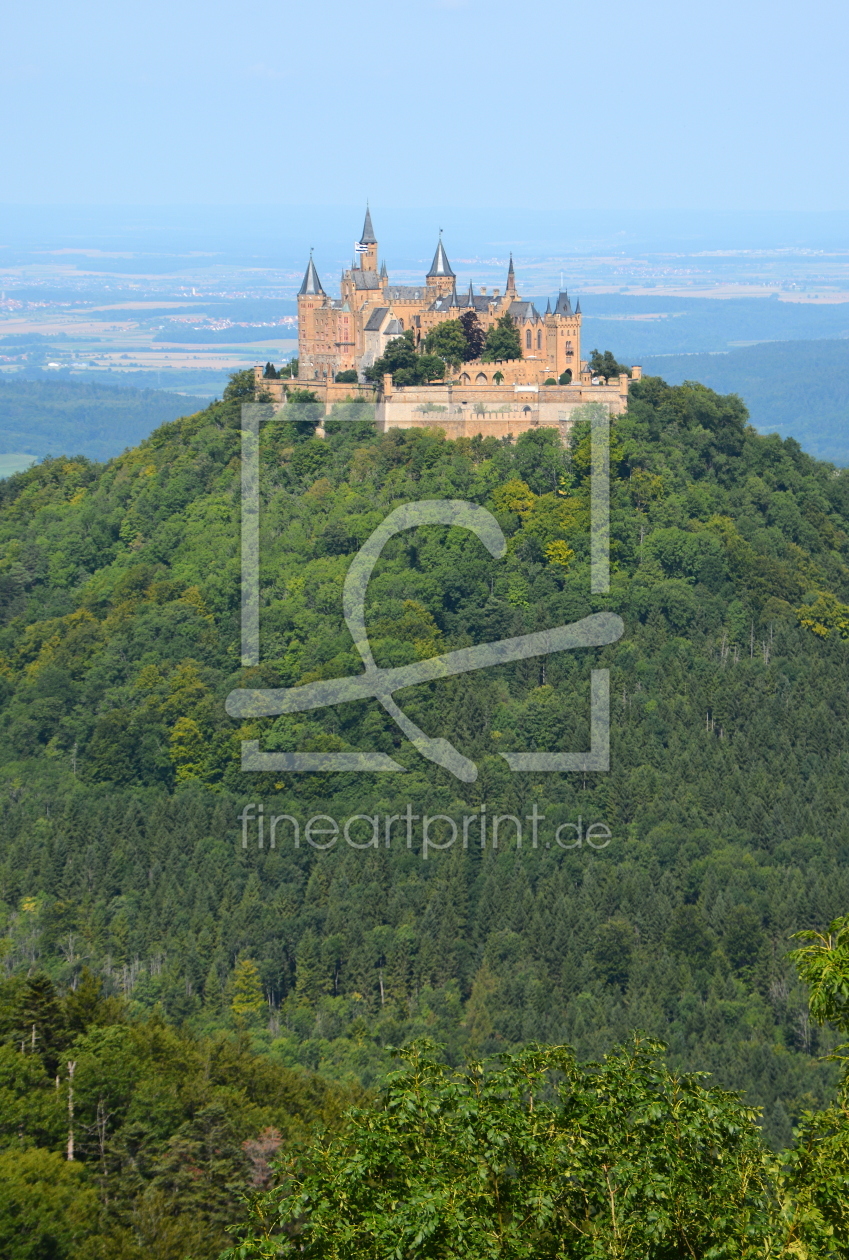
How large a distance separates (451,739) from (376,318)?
2085 cm

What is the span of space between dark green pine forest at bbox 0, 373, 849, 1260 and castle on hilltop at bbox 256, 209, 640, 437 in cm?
141

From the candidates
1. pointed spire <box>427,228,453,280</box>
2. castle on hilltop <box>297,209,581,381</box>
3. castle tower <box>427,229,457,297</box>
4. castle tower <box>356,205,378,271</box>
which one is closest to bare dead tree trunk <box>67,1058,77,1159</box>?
castle on hilltop <box>297,209,581,381</box>

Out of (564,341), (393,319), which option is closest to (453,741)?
(564,341)

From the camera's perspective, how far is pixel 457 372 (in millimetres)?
84188

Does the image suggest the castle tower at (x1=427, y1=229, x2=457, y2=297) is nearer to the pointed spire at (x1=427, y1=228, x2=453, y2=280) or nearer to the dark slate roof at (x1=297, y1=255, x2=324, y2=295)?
the pointed spire at (x1=427, y1=228, x2=453, y2=280)

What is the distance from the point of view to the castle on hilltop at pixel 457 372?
83.9 m

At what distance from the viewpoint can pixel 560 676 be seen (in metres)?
81.9

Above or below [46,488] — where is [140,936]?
below

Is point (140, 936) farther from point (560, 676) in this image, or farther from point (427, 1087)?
point (427, 1087)

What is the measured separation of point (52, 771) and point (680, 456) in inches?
1260

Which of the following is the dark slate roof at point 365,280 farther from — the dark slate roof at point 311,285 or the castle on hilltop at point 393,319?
the dark slate roof at point 311,285

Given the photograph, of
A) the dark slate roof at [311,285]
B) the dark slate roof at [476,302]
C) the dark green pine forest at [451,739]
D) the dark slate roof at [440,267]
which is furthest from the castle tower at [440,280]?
the dark green pine forest at [451,739]

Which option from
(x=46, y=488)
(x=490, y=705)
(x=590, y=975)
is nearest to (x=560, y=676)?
(x=490, y=705)

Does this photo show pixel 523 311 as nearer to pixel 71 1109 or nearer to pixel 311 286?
pixel 311 286
